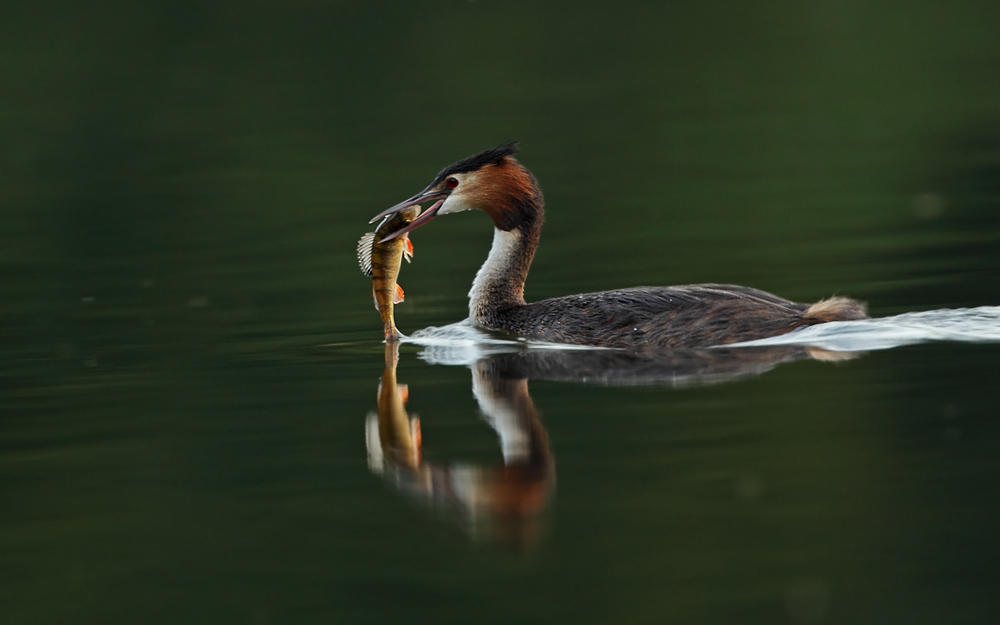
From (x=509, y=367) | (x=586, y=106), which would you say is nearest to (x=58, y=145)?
(x=586, y=106)

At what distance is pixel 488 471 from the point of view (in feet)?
26.2

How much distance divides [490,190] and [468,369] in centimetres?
206

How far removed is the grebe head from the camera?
1197cm

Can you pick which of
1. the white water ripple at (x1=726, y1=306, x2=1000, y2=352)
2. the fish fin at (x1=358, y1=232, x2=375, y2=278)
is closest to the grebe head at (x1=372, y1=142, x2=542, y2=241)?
the fish fin at (x1=358, y1=232, x2=375, y2=278)

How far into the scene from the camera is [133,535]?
23.7 ft

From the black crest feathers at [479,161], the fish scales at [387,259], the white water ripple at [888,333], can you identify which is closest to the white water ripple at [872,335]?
the white water ripple at [888,333]

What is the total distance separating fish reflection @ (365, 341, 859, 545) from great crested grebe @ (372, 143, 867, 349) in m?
0.20

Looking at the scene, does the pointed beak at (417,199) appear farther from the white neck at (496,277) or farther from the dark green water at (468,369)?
the dark green water at (468,369)

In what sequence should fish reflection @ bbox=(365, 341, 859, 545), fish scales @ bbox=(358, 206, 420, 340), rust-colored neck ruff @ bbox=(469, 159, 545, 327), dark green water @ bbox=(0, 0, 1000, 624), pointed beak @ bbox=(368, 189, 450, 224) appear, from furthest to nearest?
1. rust-colored neck ruff @ bbox=(469, 159, 545, 327)
2. fish scales @ bbox=(358, 206, 420, 340)
3. pointed beak @ bbox=(368, 189, 450, 224)
4. fish reflection @ bbox=(365, 341, 859, 545)
5. dark green water @ bbox=(0, 0, 1000, 624)

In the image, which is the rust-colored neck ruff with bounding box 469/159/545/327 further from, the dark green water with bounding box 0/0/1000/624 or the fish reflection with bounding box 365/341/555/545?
the fish reflection with bounding box 365/341/555/545

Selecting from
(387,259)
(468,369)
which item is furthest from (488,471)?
(387,259)

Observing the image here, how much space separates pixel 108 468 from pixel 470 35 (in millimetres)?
30695

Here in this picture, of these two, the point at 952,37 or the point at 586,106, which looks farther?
the point at 952,37

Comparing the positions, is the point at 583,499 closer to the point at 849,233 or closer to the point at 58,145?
the point at 849,233
